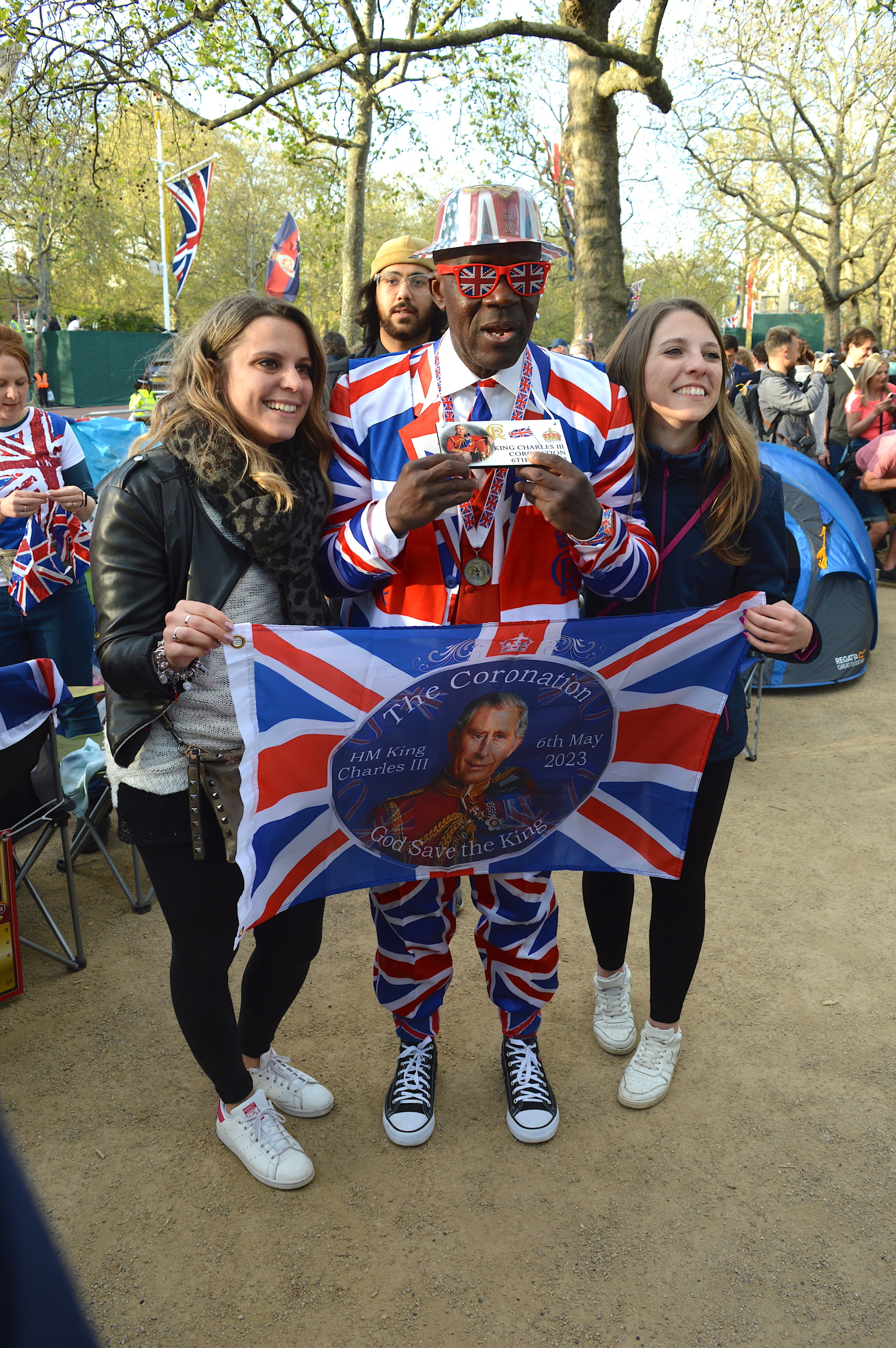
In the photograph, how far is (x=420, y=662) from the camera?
2100 mm

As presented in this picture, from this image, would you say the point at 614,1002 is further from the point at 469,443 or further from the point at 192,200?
the point at 192,200

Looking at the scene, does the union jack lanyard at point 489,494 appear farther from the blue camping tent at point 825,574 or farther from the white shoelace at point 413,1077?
the blue camping tent at point 825,574

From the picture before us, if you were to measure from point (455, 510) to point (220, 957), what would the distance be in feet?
3.87

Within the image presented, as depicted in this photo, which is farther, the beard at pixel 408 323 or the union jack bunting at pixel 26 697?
the beard at pixel 408 323

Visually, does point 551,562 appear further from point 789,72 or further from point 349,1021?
point 789,72

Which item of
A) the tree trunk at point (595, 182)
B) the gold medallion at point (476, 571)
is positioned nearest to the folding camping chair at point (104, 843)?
the gold medallion at point (476, 571)

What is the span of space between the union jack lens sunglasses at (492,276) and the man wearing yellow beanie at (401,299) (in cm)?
177

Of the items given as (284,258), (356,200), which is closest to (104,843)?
(284,258)

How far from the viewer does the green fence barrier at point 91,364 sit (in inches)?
1102

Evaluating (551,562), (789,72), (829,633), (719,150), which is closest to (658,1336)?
(551,562)

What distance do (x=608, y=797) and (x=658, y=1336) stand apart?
1170mm

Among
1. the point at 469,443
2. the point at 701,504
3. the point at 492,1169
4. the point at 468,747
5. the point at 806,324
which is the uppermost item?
the point at 806,324

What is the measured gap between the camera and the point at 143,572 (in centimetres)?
193

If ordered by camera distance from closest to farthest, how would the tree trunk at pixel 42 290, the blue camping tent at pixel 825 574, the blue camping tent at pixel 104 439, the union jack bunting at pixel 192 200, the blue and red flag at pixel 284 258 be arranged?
the blue camping tent at pixel 825 574 → the blue camping tent at pixel 104 439 → the blue and red flag at pixel 284 258 → the union jack bunting at pixel 192 200 → the tree trunk at pixel 42 290
